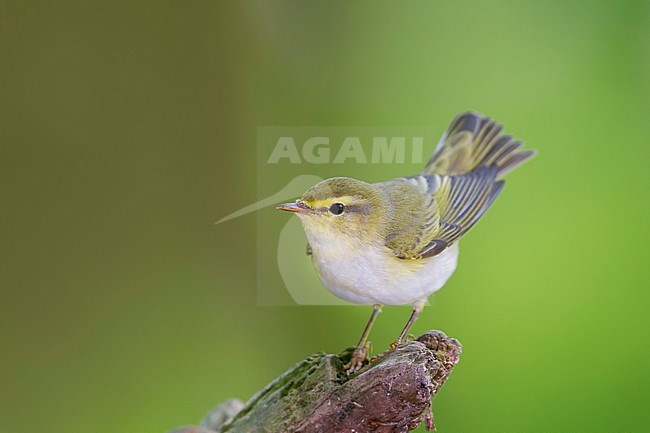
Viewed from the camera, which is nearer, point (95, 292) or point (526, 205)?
point (526, 205)

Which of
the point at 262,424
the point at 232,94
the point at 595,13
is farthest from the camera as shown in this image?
the point at 232,94

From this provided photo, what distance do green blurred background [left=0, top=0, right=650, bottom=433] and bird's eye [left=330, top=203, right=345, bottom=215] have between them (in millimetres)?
608

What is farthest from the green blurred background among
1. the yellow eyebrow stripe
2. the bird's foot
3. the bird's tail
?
the yellow eyebrow stripe

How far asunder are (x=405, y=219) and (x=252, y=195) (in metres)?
0.78

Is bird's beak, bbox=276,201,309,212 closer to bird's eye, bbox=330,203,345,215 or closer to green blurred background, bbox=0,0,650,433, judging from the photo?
bird's eye, bbox=330,203,345,215

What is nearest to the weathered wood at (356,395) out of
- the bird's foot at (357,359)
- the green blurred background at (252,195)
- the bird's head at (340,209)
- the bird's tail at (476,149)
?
the bird's foot at (357,359)

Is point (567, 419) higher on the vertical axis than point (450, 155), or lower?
lower

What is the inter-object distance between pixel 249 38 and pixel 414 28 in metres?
0.41

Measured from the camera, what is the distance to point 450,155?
105 centimetres

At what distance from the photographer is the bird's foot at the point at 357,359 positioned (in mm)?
819

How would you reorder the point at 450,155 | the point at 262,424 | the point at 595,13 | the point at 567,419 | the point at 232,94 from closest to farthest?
1. the point at 262,424
2. the point at 450,155
3. the point at 567,419
4. the point at 595,13
5. the point at 232,94

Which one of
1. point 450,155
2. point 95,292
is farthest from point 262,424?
point 95,292

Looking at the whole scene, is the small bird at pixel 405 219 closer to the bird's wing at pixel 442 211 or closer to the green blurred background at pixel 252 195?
the bird's wing at pixel 442 211

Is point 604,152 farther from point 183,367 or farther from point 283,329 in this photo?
point 183,367
